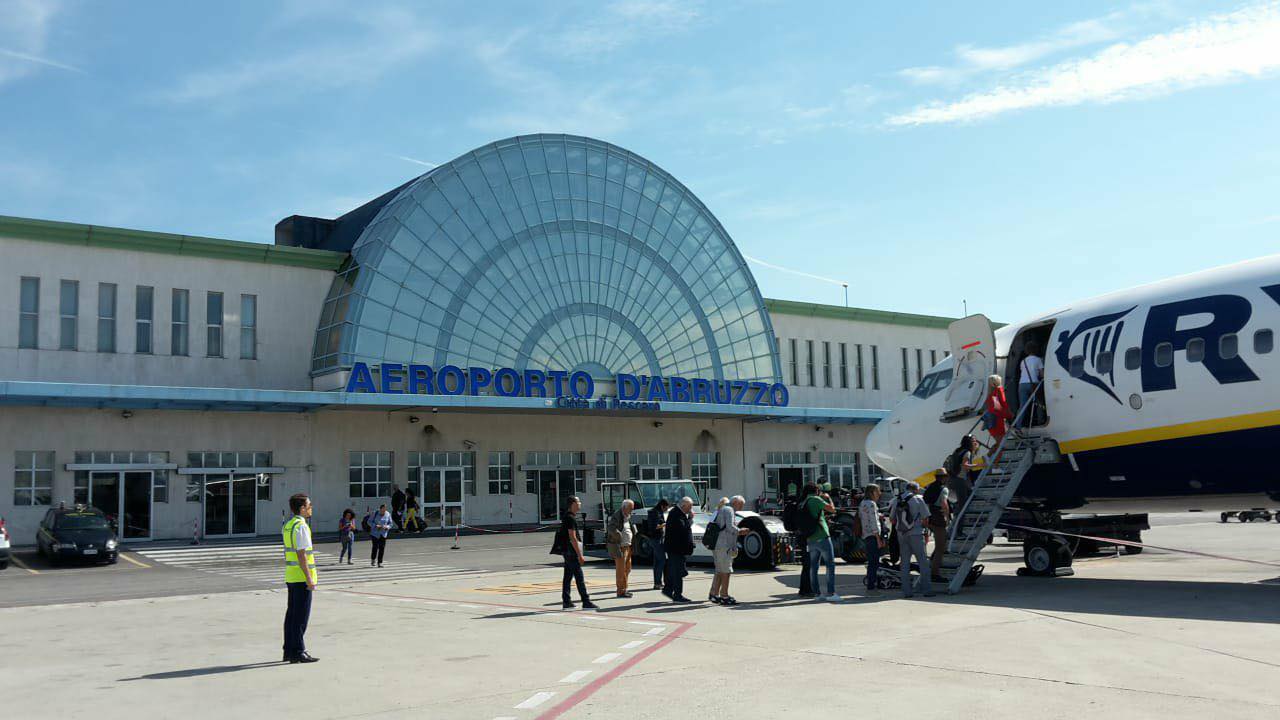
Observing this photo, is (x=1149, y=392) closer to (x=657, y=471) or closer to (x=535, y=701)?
(x=535, y=701)

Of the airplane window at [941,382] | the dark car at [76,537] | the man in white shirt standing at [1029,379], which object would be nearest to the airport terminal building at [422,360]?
the dark car at [76,537]

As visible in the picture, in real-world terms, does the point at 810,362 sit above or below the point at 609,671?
above

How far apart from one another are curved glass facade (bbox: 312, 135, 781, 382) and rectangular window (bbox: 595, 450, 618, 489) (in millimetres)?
4068

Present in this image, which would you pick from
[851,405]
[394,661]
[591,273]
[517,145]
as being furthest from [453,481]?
[394,661]

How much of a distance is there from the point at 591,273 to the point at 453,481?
1131cm

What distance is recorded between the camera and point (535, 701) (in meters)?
8.91

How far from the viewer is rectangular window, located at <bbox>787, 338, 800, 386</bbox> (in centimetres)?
5503

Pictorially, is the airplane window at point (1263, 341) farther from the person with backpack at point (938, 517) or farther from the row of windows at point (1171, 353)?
the person with backpack at point (938, 517)

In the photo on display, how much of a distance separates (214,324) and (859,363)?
3469cm

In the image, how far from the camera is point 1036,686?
905 centimetres

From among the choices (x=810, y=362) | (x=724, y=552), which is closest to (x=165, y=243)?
(x=724, y=552)

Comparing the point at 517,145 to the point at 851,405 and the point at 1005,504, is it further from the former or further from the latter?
the point at 1005,504

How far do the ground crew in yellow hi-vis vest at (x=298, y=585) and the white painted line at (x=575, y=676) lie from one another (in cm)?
318

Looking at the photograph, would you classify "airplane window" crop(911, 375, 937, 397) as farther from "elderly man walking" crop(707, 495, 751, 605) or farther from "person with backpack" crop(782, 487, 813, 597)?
"elderly man walking" crop(707, 495, 751, 605)
